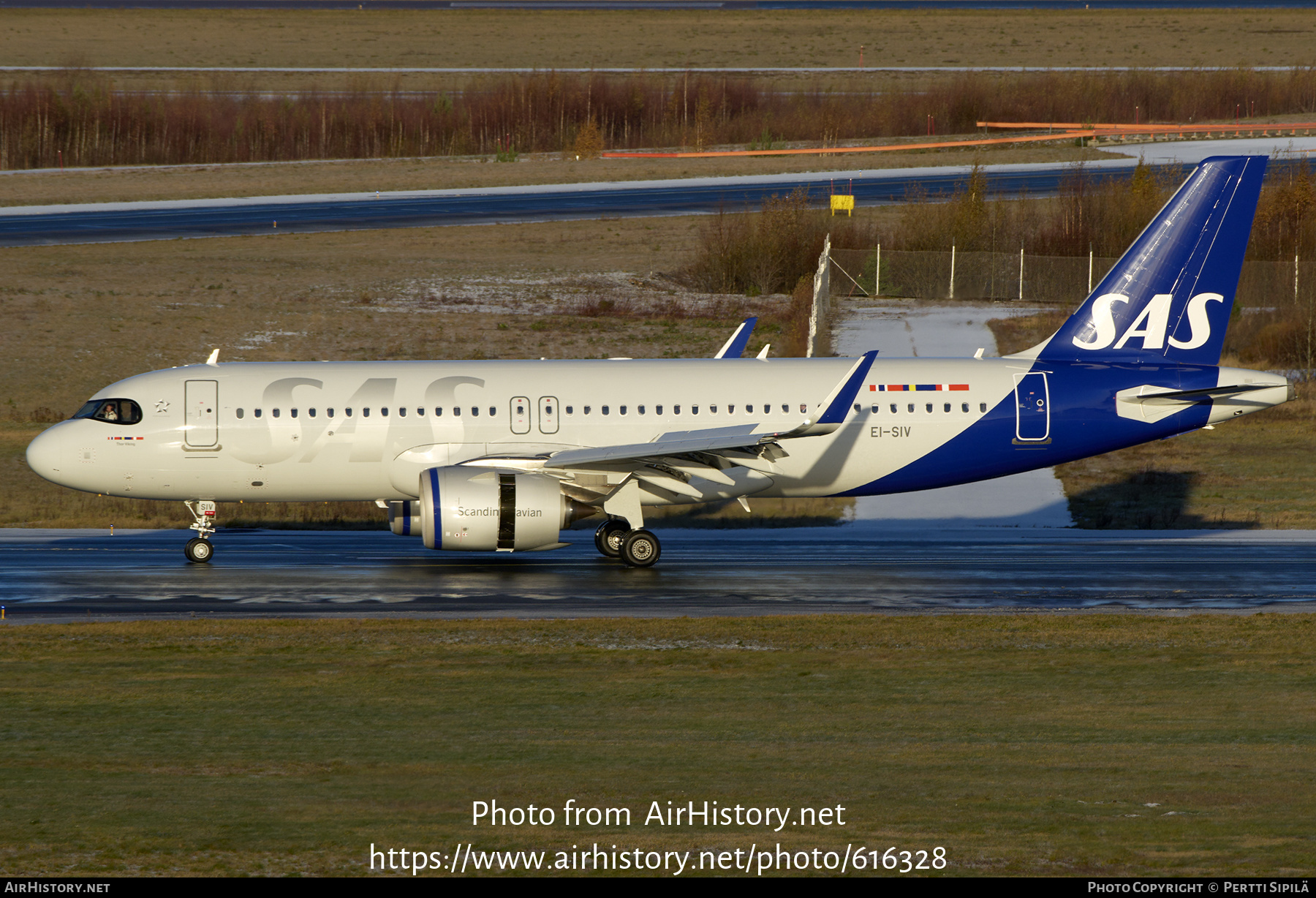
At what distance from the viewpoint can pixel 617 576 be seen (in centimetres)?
2880

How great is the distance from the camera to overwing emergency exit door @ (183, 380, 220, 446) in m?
30.0

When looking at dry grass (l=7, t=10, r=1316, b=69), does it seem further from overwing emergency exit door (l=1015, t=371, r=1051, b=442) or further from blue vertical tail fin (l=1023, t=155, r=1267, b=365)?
overwing emergency exit door (l=1015, t=371, r=1051, b=442)

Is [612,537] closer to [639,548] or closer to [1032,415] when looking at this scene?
[639,548]

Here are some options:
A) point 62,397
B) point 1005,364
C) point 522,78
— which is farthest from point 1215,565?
point 522,78

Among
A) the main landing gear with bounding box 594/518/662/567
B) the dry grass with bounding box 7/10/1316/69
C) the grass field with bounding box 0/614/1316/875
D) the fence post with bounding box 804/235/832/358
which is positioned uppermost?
the dry grass with bounding box 7/10/1316/69

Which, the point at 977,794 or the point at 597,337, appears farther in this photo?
the point at 597,337

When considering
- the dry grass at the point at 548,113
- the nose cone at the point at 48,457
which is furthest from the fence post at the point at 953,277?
the nose cone at the point at 48,457

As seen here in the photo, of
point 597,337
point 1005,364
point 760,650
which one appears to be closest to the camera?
point 760,650

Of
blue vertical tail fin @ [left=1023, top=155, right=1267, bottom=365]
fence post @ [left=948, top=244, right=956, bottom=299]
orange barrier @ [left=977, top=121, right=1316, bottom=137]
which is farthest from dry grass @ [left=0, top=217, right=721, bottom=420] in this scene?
orange barrier @ [left=977, top=121, right=1316, bottom=137]

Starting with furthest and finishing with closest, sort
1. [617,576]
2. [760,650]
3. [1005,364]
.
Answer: [1005,364] < [617,576] < [760,650]

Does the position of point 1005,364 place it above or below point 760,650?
above

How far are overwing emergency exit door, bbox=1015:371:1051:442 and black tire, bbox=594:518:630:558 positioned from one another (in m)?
8.47

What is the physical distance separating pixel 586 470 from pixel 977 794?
52.8 ft
